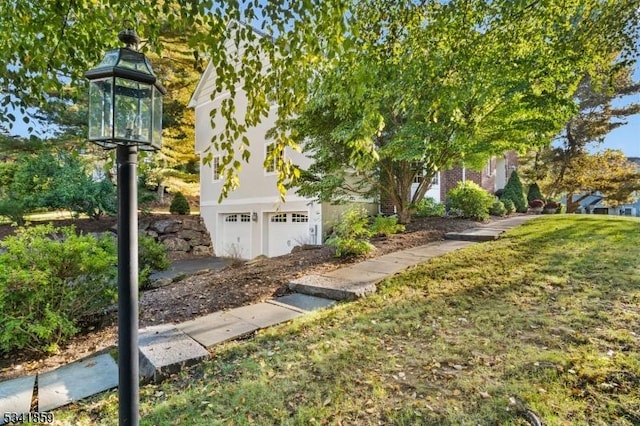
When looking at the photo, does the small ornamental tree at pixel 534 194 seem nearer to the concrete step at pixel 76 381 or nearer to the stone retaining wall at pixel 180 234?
the stone retaining wall at pixel 180 234

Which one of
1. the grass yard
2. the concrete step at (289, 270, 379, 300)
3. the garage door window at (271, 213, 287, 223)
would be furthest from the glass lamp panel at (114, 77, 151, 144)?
the garage door window at (271, 213, 287, 223)

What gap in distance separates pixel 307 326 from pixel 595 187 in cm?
2071

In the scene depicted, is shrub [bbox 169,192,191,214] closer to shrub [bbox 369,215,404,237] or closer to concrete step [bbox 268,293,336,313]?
shrub [bbox 369,215,404,237]

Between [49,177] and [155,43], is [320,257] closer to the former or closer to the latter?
[155,43]

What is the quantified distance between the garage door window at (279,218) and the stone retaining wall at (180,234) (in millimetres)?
4057

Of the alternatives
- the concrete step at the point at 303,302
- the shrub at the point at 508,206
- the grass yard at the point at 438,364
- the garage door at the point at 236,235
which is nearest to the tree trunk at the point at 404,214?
the grass yard at the point at 438,364

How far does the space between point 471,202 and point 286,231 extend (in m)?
5.83

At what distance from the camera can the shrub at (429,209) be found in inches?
419

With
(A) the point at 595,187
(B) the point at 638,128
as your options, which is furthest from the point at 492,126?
(B) the point at 638,128

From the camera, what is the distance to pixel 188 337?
11.3ft

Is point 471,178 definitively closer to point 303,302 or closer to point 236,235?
point 236,235

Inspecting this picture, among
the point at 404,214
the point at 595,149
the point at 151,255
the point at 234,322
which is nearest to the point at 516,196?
the point at 595,149

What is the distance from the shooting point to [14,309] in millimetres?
3477

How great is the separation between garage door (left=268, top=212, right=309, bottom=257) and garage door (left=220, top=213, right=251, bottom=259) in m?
1.26
